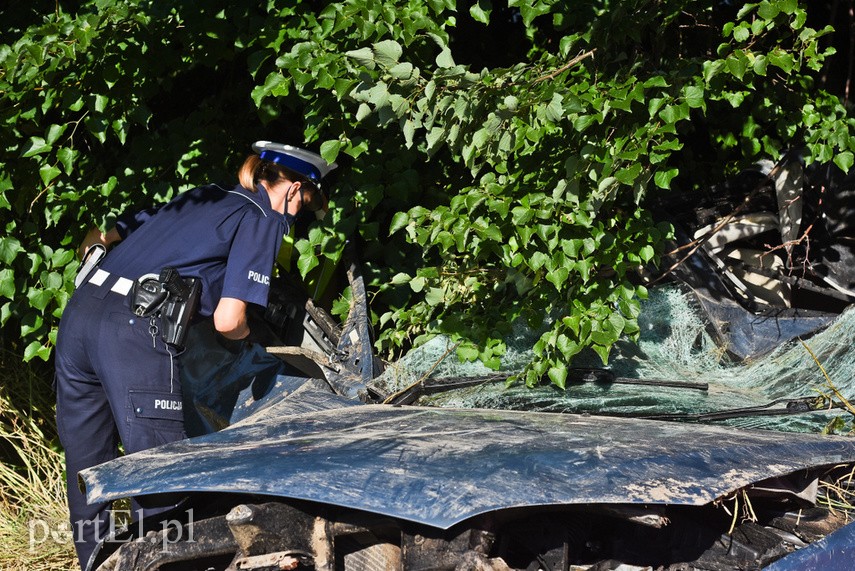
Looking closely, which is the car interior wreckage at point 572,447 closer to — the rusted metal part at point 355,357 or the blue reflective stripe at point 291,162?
the rusted metal part at point 355,357

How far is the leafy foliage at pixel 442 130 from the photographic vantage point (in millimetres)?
3191

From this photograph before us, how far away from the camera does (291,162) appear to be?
142 inches

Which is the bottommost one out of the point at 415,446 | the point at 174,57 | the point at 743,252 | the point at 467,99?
the point at 415,446

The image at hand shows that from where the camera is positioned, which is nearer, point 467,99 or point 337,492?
point 337,492

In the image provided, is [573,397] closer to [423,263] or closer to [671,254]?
[671,254]

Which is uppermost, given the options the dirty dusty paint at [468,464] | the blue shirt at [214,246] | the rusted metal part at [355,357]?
the blue shirt at [214,246]

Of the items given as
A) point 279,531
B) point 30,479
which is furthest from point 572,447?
point 30,479

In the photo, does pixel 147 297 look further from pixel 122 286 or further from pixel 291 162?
pixel 291 162

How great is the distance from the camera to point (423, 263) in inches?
165

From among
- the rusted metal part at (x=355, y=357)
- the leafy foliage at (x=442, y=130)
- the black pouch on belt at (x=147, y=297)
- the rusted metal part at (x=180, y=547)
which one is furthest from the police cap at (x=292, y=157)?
the rusted metal part at (x=180, y=547)

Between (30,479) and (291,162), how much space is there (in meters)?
2.12

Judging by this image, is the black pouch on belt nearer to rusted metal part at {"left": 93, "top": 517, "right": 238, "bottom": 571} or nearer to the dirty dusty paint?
the dirty dusty paint

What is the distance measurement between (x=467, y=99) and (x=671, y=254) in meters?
1.01

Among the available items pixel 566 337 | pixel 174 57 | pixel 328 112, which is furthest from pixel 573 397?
pixel 174 57
